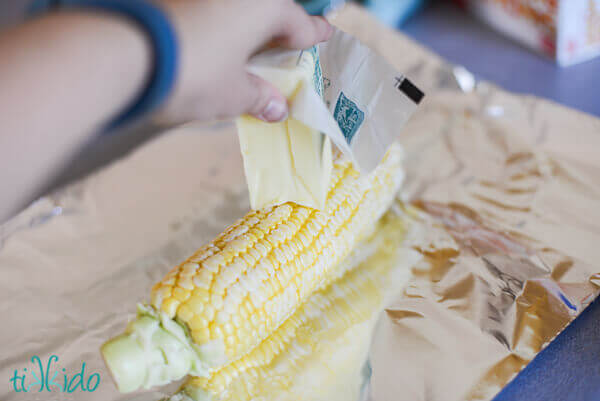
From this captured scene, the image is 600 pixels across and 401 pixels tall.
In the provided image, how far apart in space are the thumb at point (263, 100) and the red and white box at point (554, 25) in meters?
0.88

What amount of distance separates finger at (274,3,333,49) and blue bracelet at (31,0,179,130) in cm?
19

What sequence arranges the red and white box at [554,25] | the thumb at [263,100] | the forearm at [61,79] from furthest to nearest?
the red and white box at [554,25]
the thumb at [263,100]
the forearm at [61,79]

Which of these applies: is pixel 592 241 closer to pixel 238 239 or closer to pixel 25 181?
pixel 238 239

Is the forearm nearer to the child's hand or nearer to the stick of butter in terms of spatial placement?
the child's hand

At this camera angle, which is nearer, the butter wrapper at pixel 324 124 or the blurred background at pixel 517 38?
the butter wrapper at pixel 324 124

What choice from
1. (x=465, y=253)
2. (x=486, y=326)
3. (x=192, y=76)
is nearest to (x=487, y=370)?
(x=486, y=326)

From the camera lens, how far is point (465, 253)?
0.84 metres

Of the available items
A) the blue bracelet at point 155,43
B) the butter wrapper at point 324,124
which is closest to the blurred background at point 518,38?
the butter wrapper at point 324,124

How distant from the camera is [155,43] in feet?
1.41

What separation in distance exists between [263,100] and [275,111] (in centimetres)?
3

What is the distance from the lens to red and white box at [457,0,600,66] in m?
1.16

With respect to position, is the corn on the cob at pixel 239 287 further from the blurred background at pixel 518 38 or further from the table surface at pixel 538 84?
the blurred background at pixel 518 38

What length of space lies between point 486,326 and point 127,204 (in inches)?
28.0

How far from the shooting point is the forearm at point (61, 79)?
1.39 ft
